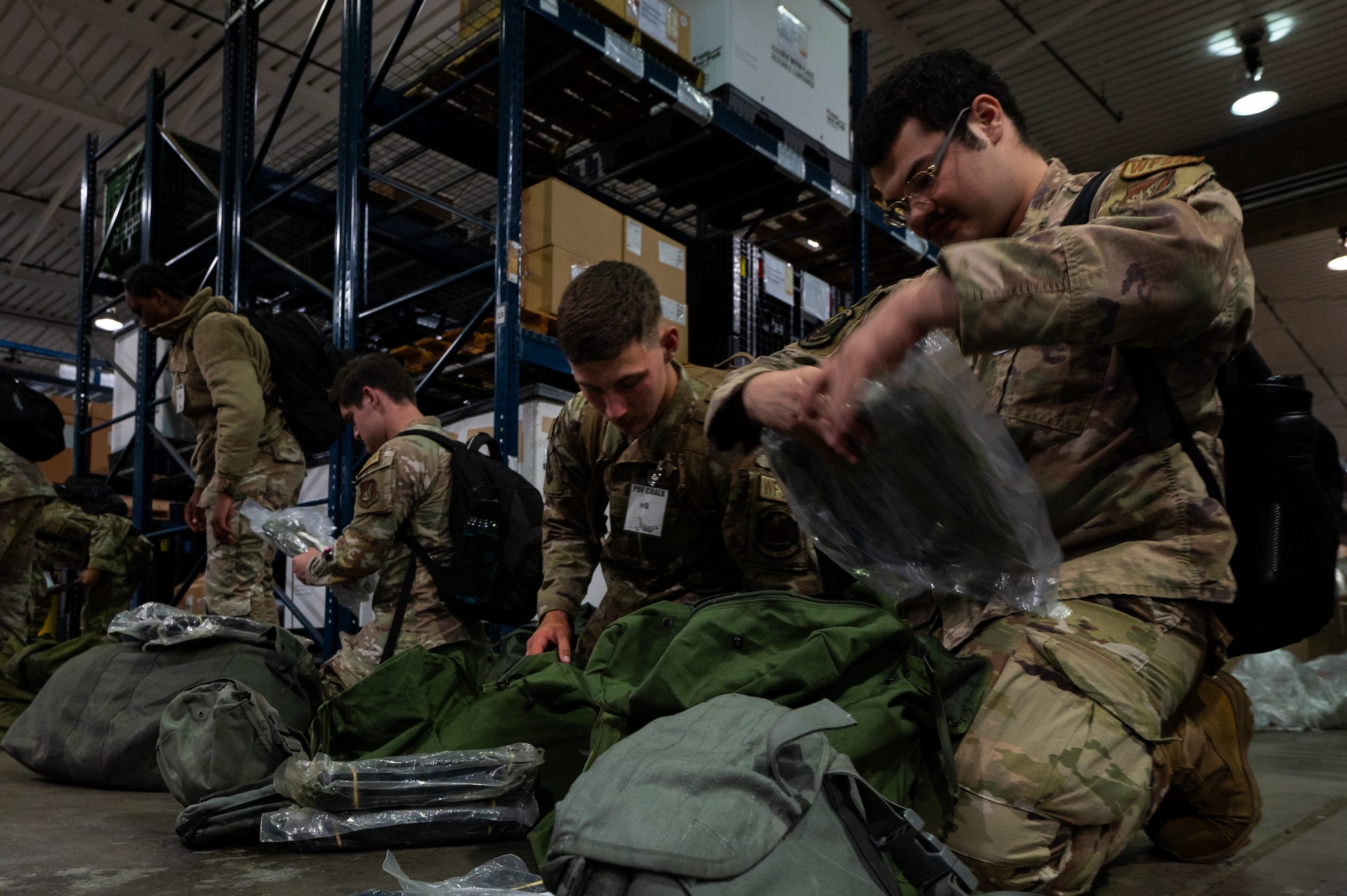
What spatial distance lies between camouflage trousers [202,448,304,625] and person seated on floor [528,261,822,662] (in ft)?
5.80

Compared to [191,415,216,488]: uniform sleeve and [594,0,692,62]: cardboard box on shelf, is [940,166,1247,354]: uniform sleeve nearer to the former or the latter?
[594,0,692,62]: cardboard box on shelf

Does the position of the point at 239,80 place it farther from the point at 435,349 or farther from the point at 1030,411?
the point at 1030,411

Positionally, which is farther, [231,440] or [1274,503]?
[231,440]

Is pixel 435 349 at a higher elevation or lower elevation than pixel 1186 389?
higher

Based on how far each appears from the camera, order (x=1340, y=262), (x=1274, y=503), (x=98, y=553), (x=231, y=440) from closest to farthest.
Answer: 1. (x=1274, y=503)
2. (x=231, y=440)
3. (x=98, y=553)
4. (x=1340, y=262)

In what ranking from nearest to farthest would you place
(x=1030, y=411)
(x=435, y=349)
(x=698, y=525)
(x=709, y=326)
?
(x=1030, y=411)
(x=698, y=525)
(x=709, y=326)
(x=435, y=349)

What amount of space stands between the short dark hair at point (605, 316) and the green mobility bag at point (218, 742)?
995mm

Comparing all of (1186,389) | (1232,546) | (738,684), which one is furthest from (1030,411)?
(738,684)

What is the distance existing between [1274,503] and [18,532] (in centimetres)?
451

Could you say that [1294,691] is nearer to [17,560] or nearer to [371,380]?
[371,380]

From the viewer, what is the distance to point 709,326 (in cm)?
385

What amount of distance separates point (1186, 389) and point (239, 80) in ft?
16.7

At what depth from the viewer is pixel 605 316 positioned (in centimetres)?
175

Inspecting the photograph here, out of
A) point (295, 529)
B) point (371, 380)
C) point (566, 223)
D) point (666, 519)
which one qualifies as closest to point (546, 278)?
point (566, 223)
